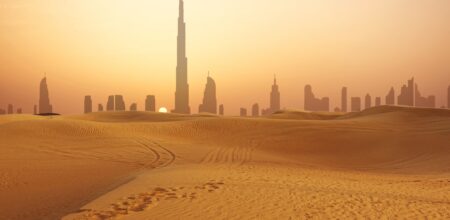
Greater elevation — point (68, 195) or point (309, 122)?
point (309, 122)

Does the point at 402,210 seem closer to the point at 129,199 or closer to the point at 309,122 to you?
the point at 129,199

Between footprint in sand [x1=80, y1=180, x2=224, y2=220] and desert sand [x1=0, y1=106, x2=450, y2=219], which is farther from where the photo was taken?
desert sand [x1=0, y1=106, x2=450, y2=219]

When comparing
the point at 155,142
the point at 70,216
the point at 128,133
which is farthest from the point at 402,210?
the point at 128,133

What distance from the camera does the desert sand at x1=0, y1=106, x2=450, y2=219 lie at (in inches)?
333

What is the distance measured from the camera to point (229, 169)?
13.6m

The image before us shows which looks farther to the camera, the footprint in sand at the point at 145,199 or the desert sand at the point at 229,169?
the desert sand at the point at 229,169

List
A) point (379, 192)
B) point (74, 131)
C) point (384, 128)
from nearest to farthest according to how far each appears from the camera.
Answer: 1. point (379, 192)
2. point (74, 131)
3. point (384, 128)

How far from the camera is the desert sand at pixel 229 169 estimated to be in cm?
845

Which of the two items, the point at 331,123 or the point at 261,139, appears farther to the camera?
the point at 331,123

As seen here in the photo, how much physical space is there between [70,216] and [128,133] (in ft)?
52.3

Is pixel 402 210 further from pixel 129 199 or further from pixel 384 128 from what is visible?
pixel 384 128

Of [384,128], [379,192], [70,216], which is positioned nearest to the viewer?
[70,216]

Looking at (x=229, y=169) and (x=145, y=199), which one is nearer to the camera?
(x=145, y=199)

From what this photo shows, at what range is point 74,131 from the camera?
2298cm
